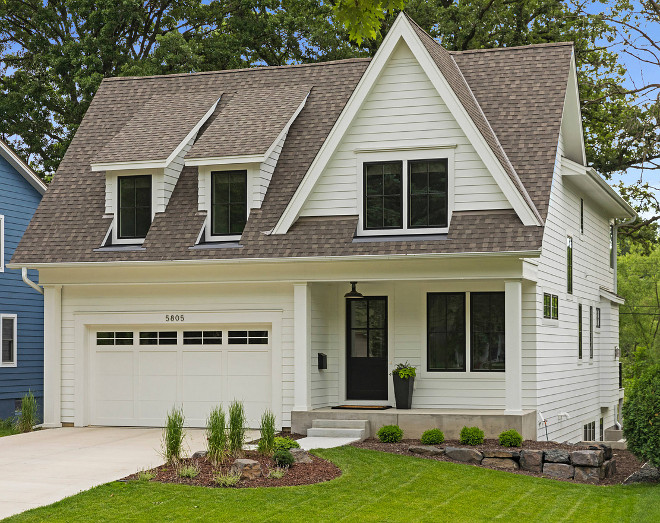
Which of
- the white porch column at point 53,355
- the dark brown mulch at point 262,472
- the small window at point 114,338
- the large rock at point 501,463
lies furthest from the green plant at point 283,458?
the white porch column at point 53,355

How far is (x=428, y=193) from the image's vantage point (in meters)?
17.8

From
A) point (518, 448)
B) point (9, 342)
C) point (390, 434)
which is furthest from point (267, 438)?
point (9, 342)

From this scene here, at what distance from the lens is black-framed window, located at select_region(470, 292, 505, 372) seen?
18.1 meters

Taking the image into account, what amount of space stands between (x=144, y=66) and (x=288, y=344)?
1319cm

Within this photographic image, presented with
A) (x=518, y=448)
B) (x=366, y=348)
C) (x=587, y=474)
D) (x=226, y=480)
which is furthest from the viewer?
(x=366, y=348)

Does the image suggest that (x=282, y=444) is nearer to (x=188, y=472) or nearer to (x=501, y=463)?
(x=188, y=472)

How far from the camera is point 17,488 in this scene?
39.7ft

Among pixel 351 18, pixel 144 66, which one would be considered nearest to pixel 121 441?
pixel 351 18

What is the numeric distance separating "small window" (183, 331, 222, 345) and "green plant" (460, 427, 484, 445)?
539 centimetres

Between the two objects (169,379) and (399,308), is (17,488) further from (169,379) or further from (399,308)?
(399,308)

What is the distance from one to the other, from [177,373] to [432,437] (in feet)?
18.4

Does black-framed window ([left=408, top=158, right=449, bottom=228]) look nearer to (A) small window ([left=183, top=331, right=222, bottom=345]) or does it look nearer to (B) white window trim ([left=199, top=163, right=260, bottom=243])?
(B) white window trim ([left=199, top=163, right=260, bottom=243])

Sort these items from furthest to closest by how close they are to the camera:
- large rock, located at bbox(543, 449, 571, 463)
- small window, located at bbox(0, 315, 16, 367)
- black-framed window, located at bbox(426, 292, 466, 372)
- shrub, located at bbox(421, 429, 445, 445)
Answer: small window, located at bbox(0, 315, 16, 367), black-framed window, located at bbox(426, 292, 466, 372), shrub, located at bbox(421, 429, 445, 445), large rock, located at bbox(543, 449, 571, 463)

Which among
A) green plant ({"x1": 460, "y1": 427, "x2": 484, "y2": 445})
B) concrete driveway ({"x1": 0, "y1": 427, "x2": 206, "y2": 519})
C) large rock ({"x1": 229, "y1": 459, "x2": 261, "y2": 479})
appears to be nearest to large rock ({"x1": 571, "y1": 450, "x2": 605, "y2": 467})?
green plant ({"x1": 460, "y1": 427, "x2": 484, "y2": 445})
